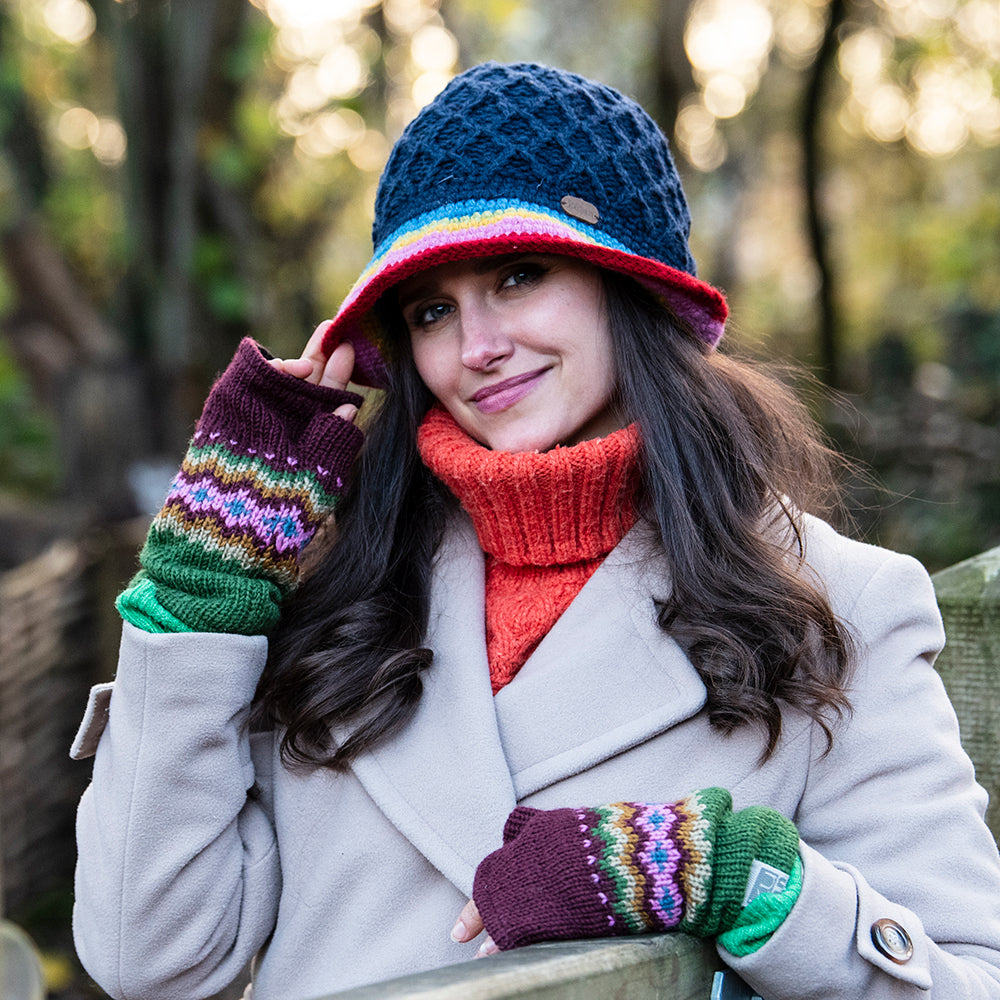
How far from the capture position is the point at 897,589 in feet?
5.38

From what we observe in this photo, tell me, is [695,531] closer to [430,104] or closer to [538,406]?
[538,406]

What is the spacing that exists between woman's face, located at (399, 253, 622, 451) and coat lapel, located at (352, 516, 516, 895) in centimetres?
33

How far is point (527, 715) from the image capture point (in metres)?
1.67

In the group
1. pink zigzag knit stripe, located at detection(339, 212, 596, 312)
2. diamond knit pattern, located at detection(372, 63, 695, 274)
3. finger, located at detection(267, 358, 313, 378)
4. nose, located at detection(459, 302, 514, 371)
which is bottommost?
finger, located at detection(267, 358, 313, 378)

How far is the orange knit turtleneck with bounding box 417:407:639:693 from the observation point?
1741mm

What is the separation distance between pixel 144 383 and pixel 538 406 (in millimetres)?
3496

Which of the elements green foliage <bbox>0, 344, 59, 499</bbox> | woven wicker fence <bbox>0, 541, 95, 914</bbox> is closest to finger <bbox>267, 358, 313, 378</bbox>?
woven wicker fence <bbox>0, 541, 95, 914</bbox>

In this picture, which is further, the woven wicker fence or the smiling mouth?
the woven wicker fence

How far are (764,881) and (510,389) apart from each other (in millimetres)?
847

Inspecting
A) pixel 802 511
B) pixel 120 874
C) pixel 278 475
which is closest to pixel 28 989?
pixel 120 874

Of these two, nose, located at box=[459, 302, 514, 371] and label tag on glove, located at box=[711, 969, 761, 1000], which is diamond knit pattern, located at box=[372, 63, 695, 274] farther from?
label tag on glove, located at box=[711, 969, 761, 1000]

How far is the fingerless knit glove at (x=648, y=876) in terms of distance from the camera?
1.26 m

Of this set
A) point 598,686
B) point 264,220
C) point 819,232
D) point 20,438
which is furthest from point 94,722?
point 20,438

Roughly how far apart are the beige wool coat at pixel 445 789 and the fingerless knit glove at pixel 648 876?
0.22 m
